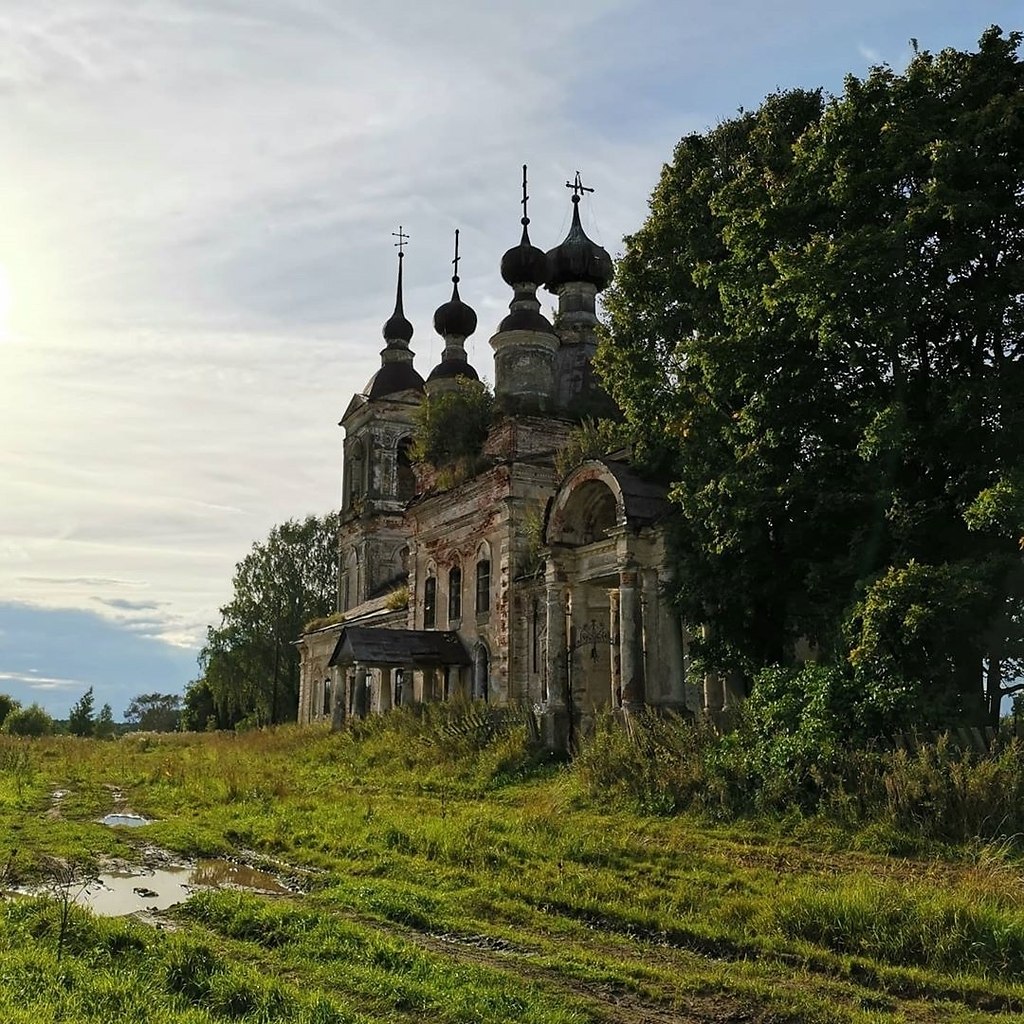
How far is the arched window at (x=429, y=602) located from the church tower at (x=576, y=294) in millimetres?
7054

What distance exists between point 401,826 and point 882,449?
8070 millimetres

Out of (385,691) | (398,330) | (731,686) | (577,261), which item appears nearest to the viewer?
(731,686)

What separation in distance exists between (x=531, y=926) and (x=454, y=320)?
122ft

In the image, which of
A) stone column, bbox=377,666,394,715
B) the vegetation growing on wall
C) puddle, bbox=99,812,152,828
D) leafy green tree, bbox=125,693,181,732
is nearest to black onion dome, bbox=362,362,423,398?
stone column, bbox=377,666,394,715

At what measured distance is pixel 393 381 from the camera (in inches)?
1854

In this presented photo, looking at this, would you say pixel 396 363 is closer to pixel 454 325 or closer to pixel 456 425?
pixel 454 325

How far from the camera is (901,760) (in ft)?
38.3

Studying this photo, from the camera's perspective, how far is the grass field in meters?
6.21

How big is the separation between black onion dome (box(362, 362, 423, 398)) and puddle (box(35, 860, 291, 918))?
36.6 meters

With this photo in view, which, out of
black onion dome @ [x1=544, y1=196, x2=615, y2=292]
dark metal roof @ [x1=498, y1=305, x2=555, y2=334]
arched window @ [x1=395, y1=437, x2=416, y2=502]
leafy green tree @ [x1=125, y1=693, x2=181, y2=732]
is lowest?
leafy green tree @ [x1=125, y1=693, x2=181, y2=732]

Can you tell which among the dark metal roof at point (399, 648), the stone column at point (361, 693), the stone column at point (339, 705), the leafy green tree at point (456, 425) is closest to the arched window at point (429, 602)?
the dark metal roof at point (399, 648)

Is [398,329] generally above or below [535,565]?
above

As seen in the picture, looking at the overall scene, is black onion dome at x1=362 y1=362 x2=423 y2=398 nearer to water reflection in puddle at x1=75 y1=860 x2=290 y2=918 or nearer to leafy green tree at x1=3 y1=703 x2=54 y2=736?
leafy green tree at x1=3 y1=703 x2=54 y2=736

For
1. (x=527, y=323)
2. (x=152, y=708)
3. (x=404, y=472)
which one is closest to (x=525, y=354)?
(x=527, y=323)
